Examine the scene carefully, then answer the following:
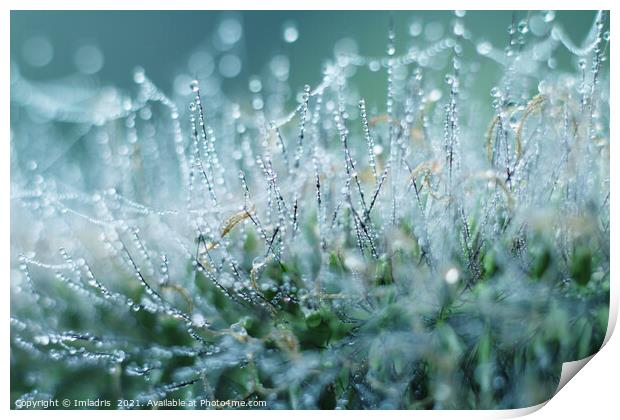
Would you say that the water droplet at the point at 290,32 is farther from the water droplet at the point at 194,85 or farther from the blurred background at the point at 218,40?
the water droplet at the point at 194,85

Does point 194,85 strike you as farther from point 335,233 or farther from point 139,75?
point 335,233

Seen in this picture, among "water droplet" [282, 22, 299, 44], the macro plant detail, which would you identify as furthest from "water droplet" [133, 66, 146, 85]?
"water droplet" [282, 22, 299, 44]

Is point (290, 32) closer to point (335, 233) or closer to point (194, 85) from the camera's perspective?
point (194, 85)

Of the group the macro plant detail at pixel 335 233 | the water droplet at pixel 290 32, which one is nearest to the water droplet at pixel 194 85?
the macro plant detail at pixel 335 233

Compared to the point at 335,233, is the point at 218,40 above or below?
above

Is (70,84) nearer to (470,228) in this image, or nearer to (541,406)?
(470,228)

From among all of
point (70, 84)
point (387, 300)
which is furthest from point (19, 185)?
point (387, 300)

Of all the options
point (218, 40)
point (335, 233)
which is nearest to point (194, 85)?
point (218, 40)
